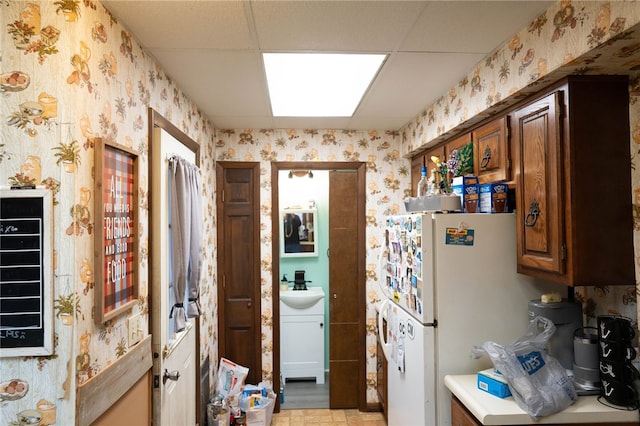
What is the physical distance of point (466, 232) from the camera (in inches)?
76.4

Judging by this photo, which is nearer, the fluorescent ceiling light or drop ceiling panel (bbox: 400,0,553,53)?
drop ceiling panel (bbox: 400,0,553,53)

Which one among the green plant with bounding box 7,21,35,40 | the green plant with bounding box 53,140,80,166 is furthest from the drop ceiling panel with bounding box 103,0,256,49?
the green plant with bounding box 53,140,80,166

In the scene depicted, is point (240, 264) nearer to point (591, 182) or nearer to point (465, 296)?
point (465, 296)

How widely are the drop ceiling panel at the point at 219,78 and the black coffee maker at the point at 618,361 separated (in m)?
1.91

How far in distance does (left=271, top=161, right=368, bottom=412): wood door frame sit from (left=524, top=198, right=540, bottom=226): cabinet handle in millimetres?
1811

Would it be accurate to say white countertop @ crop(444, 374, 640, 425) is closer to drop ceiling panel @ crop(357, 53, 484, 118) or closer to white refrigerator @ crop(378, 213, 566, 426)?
white refrigerator @ crop(378, 213, 566, 426)

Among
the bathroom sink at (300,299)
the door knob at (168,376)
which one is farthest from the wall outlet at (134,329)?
the bathroom sink at (300,299)

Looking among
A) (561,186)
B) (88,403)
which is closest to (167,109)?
(88,403)

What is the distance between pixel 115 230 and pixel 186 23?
0.85 meters

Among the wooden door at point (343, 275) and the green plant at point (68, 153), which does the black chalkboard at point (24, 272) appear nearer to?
the green plant at point (68, 153)

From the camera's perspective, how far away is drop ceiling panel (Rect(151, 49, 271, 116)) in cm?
186

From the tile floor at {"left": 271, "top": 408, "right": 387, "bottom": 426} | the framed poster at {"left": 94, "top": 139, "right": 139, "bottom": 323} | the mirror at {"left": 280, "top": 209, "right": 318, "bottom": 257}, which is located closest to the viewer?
the framed poster at {"left": 94, "top": 139, "right": 139, "bottom": 323}

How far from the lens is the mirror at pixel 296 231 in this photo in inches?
170

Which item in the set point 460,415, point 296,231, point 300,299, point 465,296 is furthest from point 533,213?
point 296,231
